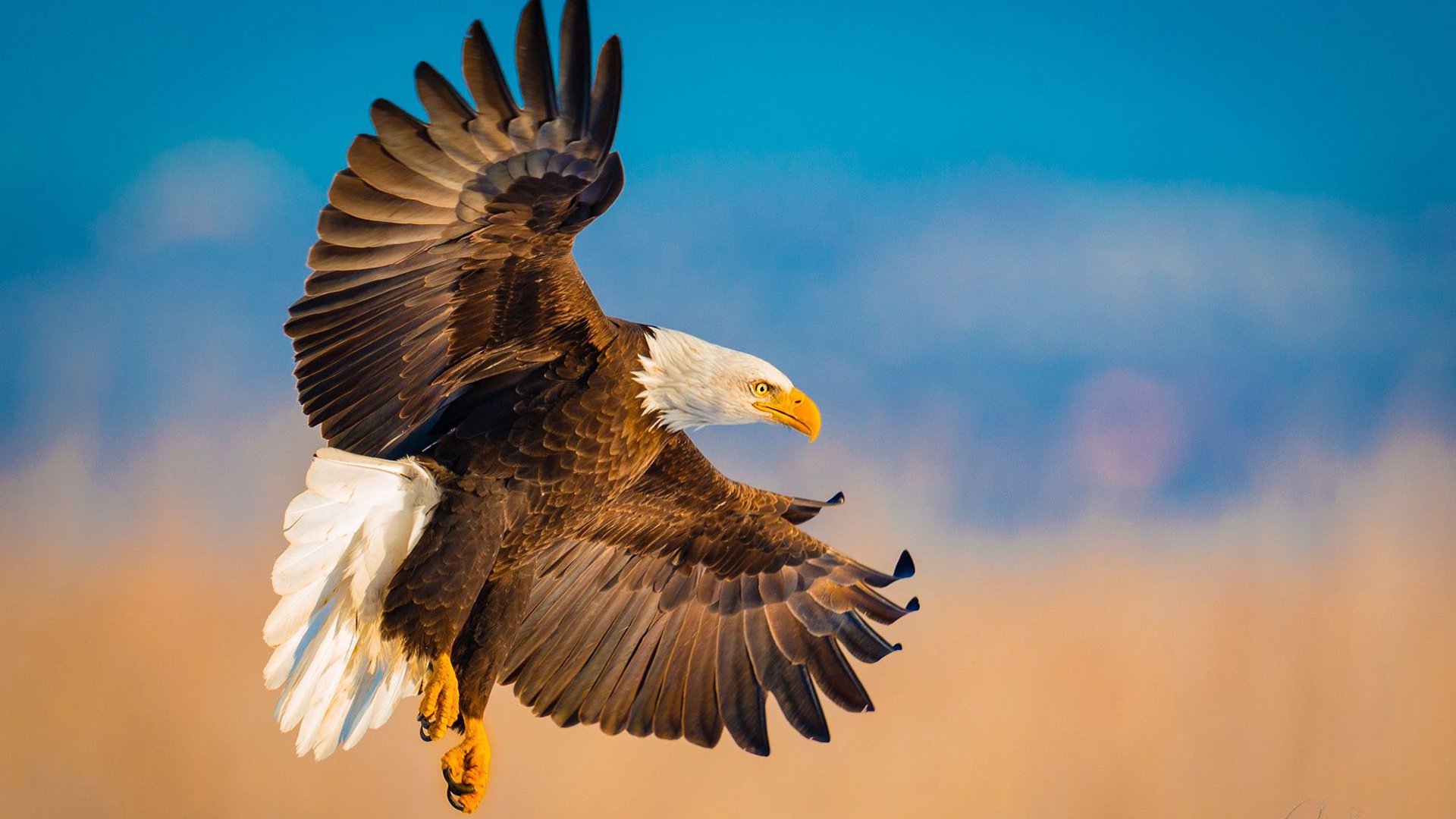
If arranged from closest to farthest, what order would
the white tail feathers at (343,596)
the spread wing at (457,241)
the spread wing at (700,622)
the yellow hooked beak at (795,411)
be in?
the spread wing at (457,241)
the white tail feathers at (343,596)
the yellow hooked beak at (795,411)
the spread wing at (700,622)

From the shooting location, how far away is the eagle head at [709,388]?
10.9 feet

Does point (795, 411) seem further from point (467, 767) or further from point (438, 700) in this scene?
point (467, 767)

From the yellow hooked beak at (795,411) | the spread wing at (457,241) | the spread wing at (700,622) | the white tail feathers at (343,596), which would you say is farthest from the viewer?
the spread wing at (700,622)

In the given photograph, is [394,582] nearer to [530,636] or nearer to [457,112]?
[530,636]

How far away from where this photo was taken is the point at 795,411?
3.46 m

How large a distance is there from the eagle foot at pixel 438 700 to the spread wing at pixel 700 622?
0.69 metres

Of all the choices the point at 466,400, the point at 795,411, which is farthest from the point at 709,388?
the point at 466,400

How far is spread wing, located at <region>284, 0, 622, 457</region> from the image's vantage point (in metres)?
2.68

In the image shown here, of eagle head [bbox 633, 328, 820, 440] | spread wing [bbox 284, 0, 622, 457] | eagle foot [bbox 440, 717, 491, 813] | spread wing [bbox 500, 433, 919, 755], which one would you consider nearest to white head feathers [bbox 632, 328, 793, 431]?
eagle head [bbox 633, 328, 820, 440]

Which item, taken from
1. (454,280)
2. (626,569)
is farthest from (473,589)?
(626,569)

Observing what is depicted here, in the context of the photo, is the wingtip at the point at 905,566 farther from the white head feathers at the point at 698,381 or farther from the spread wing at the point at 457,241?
the spread wing at the point at 457,241

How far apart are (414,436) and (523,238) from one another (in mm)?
701

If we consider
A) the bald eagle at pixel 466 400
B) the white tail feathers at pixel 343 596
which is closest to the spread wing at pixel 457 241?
the bald eagle at pixel 466 400

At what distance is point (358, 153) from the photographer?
269 centimetres
